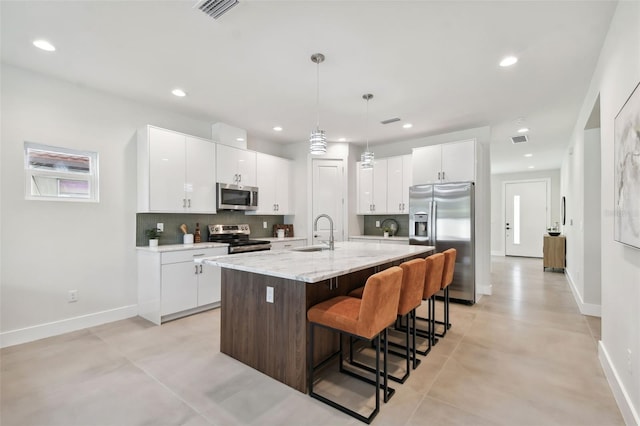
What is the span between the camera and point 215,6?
2078 millimetres

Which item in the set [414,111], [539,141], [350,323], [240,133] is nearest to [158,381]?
[350,323]

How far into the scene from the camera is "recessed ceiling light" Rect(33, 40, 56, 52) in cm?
258

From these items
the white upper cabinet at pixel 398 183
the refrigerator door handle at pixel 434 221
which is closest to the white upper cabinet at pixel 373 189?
the white upper cabinet at pixel 398 183

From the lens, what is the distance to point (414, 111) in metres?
4.15

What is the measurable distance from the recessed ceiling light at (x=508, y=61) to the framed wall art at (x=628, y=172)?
106 cm

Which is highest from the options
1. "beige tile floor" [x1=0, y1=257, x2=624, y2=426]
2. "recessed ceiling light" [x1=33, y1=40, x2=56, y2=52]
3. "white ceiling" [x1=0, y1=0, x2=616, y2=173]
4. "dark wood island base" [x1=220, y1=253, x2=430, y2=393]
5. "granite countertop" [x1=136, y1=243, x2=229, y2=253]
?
"recessed ceiling light" [x1=33, y1=40, x2=56, y2=52]

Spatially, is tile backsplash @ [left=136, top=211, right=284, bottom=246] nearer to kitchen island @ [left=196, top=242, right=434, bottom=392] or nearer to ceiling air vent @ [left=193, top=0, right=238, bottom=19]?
kitchen island @ [left=196, top=242, right=434, bottom=392]

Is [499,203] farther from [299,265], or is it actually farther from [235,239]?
[299,265]

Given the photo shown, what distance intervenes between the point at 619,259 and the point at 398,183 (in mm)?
3499

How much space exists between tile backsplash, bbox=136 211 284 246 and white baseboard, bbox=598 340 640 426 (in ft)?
15.3

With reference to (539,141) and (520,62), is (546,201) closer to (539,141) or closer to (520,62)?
(539,141)

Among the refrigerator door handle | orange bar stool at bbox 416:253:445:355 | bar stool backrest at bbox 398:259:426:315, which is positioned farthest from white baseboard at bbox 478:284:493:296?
bar stool backrest at bbox 398:259:426:315

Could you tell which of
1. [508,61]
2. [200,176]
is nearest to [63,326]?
[200,176]

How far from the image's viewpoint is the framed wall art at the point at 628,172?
1657 millimetres
